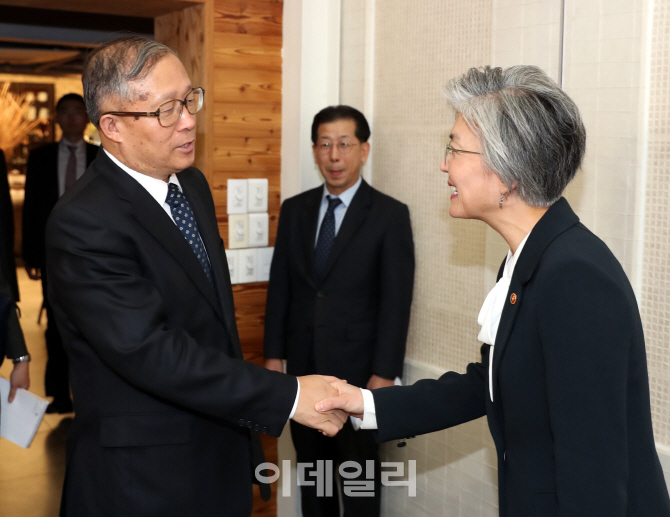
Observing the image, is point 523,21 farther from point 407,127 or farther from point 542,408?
point 542,408

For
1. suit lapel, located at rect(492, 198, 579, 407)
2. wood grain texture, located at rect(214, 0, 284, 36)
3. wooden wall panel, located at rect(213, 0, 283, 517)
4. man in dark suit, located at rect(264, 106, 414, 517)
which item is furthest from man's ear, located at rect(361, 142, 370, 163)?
suit lapel, located at rect(492, 198, 579, 407)

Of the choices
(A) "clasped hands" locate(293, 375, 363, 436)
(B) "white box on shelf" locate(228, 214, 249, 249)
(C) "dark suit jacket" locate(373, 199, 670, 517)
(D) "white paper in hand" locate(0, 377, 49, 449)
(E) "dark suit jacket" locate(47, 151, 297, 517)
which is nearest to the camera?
(C) "dark suit jacket" locate(373, 199, 670, 517)

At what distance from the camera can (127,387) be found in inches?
78.7

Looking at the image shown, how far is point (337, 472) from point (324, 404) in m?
1.43

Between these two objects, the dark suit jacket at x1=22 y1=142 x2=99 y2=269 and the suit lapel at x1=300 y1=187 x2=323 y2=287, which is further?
the dark suit jacket at x1=22 y1=142 x2=99 y2=269

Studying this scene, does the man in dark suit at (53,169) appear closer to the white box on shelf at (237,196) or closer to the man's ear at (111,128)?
the white box on shelf at (237,196)

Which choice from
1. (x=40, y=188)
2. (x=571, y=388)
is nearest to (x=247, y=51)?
(x=40, y=188)

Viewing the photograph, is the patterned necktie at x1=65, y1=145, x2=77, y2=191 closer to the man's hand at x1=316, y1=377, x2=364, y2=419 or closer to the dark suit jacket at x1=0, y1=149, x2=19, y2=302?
the dark suit jacket at x1=0, y1=149, x2=19, y2=302

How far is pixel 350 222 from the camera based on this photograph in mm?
3248

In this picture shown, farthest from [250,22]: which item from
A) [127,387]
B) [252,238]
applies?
[127,387]

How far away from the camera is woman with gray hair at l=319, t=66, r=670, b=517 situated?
148 cm

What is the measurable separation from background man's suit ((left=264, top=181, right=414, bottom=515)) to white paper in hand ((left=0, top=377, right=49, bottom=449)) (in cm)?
113

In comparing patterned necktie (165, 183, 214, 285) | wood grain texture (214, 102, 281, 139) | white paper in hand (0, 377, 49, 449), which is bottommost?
white paper in hand (0, 377, 49, 449)

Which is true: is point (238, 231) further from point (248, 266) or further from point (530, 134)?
point (530, 134)
